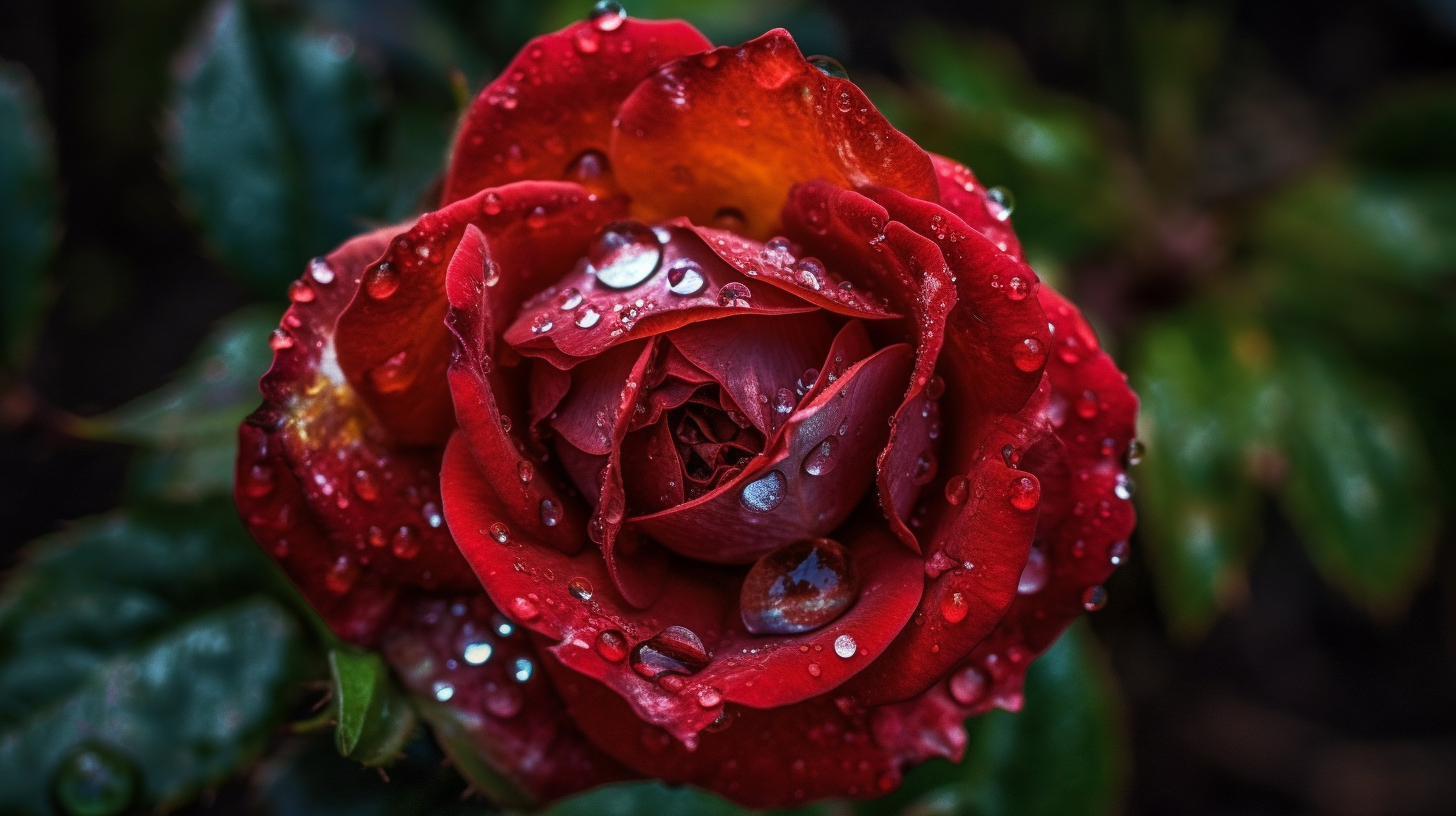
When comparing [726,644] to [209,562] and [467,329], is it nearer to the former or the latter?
[467,329]

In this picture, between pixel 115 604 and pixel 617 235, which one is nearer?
pixel 617 235

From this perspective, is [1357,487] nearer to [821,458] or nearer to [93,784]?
[821,458]

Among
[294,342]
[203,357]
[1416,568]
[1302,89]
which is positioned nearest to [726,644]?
[294,342]

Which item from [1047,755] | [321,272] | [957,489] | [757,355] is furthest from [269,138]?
[1047,755]

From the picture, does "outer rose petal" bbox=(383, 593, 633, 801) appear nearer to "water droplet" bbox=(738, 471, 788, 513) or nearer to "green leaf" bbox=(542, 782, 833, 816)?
"water droplet" bbox=(738, 471, 788, 513)

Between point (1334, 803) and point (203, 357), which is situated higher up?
point (203, 357)

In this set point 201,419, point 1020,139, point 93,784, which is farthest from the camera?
point 1020,139

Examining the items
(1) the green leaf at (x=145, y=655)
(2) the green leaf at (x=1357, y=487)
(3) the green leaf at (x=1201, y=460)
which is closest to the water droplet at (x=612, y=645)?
(1) the green leaf at (x=145, y=655)

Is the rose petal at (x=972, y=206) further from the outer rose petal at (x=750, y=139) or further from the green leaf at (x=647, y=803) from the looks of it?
the green leaf at (x=647, y=803)
